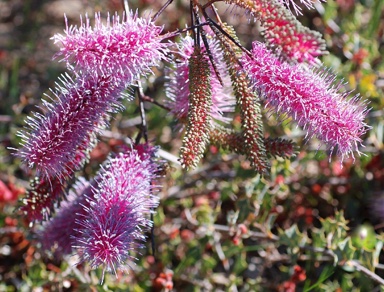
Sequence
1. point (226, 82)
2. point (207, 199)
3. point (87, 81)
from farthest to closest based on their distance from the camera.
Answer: point (207, 199) < point (226, 82) < point (87, 81)

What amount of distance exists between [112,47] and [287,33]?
1.29 ft

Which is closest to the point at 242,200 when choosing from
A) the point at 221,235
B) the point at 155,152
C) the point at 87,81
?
the point at 221,235

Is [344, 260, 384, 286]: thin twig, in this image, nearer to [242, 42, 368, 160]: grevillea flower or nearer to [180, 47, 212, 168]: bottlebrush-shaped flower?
[242, 42, 368, 160]: grevillea flower

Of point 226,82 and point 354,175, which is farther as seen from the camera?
point 354,175

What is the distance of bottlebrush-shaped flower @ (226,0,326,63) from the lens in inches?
45.1

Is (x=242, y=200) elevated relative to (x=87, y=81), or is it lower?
lower

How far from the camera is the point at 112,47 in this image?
4.21ft

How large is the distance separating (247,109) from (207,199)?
1047 mm

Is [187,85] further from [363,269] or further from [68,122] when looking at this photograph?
[363,269]

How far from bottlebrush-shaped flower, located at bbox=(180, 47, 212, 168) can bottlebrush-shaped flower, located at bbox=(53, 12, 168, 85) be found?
11cm

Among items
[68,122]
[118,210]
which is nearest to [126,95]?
[68,122]

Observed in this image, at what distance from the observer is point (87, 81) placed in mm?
1383

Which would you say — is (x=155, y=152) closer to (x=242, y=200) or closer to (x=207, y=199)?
(x=242, y=200)

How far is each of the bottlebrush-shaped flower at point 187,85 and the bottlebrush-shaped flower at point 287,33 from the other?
339mm
